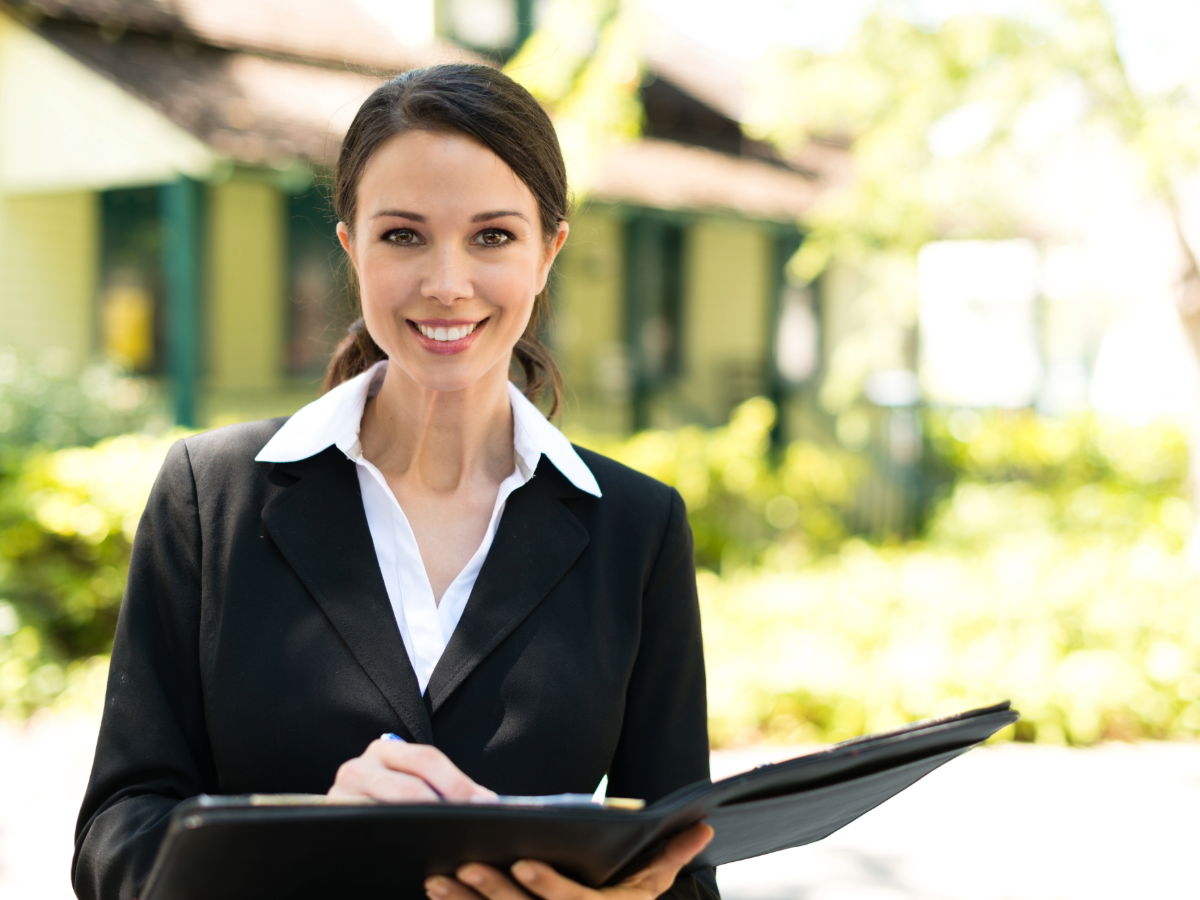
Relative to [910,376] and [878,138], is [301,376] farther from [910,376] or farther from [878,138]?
[910,376]

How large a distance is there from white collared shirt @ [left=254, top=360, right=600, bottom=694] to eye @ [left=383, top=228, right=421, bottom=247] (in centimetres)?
35

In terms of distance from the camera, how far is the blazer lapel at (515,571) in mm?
1791

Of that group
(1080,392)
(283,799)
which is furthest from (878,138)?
(1080,392)

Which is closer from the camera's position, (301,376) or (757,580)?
(757,580)

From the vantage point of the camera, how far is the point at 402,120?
1.82 m

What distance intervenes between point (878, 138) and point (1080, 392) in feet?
45.7

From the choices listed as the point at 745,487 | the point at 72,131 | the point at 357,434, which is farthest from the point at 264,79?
the point at 357,434

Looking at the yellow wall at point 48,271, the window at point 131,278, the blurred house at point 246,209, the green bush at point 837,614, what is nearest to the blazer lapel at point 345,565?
the green bush at point 837,614

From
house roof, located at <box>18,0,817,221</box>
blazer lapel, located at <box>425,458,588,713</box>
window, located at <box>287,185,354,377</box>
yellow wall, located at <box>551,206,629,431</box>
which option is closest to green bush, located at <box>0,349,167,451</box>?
house roof, located at <box>18,0,817,221</box>

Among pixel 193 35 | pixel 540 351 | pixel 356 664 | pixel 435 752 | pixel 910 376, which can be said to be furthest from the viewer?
pixel 910 376

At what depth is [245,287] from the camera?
38.8ft

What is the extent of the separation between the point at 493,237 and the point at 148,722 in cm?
90

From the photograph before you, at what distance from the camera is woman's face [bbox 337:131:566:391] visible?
1789mm

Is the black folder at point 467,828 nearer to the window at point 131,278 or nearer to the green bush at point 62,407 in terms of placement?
the green bush at point 62,407
